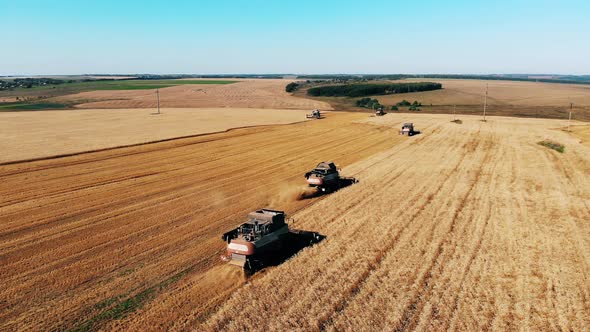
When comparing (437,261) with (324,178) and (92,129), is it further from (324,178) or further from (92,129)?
(92,129)

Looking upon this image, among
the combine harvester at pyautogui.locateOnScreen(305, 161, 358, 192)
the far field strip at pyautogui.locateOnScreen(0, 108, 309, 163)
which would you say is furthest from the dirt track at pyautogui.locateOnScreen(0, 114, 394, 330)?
the far field strip at pyautogui.locateOnScreen(0, 108, 309, 163)

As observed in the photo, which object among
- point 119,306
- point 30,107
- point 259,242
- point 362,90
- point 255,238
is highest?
point 362,90

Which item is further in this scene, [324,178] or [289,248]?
[324,178]

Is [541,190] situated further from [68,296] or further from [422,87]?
[422,87]

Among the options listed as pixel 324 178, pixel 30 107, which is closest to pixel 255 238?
pixel 324 178

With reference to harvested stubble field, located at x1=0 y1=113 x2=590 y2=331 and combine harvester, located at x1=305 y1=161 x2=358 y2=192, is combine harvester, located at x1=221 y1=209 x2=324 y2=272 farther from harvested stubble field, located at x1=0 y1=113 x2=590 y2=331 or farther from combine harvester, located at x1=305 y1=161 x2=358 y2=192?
combine harvester, located at x1=305 y1=161 x2=358 y2=192

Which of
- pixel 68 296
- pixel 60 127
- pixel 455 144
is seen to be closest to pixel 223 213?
pixel 68 296
